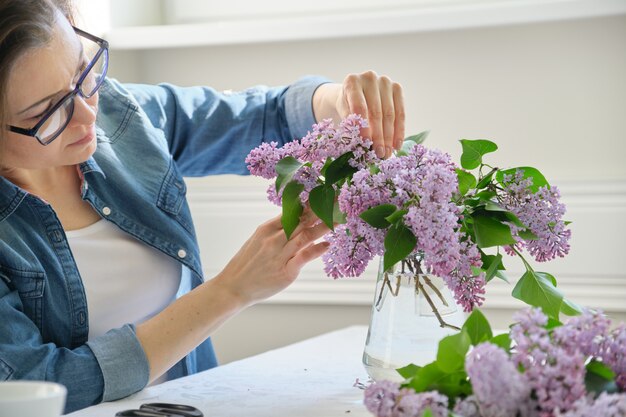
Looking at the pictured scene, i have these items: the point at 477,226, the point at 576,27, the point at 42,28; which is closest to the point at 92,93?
the point at 42,28

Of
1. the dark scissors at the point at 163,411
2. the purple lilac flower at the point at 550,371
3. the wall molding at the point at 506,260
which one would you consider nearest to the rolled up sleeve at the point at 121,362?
the dark scissors at the point at 163,411

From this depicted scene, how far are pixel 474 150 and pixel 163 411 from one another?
0.38 m

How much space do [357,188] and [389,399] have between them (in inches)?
10.1

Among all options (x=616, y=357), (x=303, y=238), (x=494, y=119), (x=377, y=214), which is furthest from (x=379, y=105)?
(x=494, y=119)

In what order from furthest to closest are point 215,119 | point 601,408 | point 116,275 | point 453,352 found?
point 215,119 < point 116,275 < point 453,352 < point 601,408

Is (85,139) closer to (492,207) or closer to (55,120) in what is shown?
(55,120)

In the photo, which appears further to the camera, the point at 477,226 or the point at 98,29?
the point at 98,29

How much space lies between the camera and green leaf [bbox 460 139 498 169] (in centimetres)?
85

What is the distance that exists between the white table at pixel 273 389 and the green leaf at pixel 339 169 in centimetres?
23

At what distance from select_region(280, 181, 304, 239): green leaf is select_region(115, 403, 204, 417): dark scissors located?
7.8 inches

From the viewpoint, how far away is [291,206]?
876 millimetres

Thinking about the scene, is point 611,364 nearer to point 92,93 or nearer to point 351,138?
point 351,138

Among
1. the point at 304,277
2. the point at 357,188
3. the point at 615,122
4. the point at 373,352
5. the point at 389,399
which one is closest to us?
the point at 389,399

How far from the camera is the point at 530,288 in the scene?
84 cm
